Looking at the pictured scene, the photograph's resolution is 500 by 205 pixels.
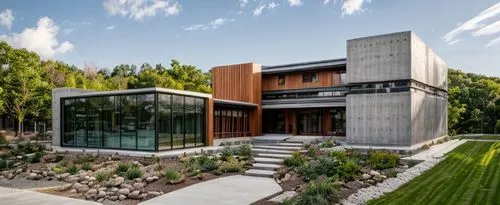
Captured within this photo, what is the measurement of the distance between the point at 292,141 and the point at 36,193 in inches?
608

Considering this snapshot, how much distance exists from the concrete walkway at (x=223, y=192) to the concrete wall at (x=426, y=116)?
11113 millimetres

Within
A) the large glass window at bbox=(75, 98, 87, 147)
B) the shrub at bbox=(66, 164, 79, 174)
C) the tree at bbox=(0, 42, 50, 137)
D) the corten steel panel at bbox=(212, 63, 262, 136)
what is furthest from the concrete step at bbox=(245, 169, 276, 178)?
the tree at bbox=(0, 42, 50, 137)

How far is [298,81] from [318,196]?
65.7 ft

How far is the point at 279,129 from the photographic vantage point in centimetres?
3002

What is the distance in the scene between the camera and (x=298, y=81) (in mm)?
28547

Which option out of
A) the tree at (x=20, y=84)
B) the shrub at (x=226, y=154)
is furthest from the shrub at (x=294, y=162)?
the tree at (x=20, y=84)

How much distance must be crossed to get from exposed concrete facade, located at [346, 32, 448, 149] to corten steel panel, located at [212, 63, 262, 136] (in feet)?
30.6

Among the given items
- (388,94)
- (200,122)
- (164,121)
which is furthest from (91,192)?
(388,94)

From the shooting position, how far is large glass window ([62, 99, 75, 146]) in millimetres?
21897

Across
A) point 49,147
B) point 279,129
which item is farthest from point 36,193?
point 279,129

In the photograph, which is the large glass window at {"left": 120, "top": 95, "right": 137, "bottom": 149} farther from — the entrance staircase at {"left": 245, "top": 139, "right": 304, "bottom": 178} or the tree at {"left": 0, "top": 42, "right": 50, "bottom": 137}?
the tree at {"left": 0, "top": 42, "right": 50, "bottom": 137}

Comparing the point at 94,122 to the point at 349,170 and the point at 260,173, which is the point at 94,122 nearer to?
the point at 260,173

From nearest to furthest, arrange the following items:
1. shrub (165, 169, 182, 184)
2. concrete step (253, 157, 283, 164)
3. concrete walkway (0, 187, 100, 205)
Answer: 1. concrete walkway (0, 187, 100, 205)
2. shrub (165, 169, 182, 184)
3. concrete step (253, 157, 283, 164)

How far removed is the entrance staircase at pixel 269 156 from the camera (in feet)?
49.6
